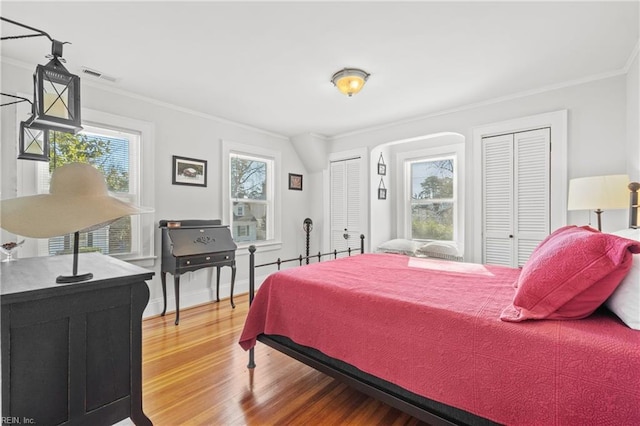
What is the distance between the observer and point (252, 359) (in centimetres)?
225

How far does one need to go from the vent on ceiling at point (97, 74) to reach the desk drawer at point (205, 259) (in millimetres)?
1884

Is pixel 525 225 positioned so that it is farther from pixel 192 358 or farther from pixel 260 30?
pixel 192 358

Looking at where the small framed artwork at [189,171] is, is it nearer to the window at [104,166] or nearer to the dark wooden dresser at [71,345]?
the window at [104,166]

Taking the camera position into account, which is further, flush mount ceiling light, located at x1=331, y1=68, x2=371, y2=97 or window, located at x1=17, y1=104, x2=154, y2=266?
window, located at x1=17, y1=104, x2=154, y2=266

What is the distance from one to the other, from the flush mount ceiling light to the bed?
5.51 ft

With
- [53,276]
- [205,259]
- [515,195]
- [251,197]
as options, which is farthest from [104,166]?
[515,195]

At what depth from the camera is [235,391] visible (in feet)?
6.46

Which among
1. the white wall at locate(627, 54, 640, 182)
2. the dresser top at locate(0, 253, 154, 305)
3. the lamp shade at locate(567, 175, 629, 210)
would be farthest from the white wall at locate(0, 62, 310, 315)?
the white wall at locate(627, 54, 640, 182)

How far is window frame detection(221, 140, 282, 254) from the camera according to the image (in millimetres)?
4117

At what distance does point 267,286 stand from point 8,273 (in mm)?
1333

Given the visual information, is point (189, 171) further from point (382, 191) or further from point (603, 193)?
point (603, 193)

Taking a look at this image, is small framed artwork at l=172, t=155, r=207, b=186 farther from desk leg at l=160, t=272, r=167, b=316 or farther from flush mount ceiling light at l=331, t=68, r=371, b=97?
flush mount ceiling light at l=331, t=68, r=371, b=97

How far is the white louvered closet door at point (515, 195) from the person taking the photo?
313 cm

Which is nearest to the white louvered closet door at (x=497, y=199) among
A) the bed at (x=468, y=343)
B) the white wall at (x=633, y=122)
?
the white wall at (x=633, y=122)
